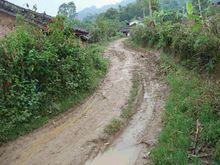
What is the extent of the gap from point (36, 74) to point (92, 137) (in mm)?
3861

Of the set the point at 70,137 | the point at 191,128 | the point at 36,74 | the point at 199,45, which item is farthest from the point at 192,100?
the point at 36,74

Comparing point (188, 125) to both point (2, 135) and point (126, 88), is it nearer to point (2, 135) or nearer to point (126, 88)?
point (2, 135)

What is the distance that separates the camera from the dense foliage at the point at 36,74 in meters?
10.9

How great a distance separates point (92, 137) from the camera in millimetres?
9836

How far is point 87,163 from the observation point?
8375mm

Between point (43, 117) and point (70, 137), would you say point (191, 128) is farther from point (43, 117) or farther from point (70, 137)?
point (43, 117)

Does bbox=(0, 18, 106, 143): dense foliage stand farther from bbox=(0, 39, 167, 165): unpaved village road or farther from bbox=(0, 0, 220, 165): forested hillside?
bbox=(0, 39, 167, 165): unpaved village road

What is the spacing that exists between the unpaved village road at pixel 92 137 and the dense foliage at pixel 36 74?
2.08 ft

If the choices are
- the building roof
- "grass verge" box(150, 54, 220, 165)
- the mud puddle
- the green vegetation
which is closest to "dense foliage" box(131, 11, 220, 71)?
the green vegetation

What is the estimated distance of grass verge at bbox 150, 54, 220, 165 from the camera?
751cm

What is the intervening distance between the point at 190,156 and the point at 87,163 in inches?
94.5

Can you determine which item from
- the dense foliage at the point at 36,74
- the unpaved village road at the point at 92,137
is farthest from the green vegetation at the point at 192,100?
the dense foliage at the point at 36,74

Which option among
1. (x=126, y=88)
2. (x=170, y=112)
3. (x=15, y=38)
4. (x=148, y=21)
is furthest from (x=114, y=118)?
(x=148, y=21)

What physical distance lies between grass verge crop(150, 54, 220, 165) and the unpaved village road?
0.47 metres
